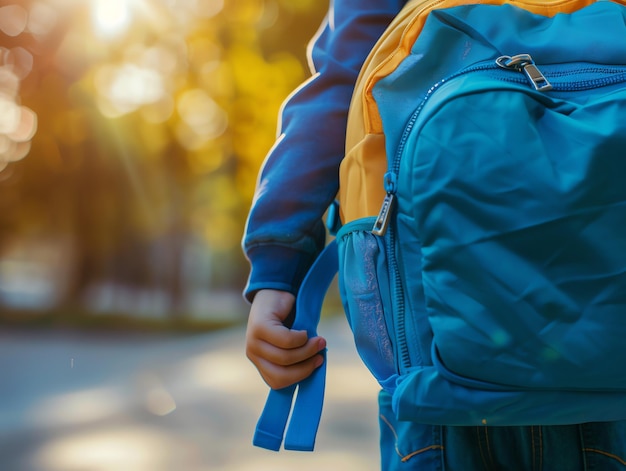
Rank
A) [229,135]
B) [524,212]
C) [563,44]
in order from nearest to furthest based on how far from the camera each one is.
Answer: [524,212]
[563,44]
[229,135]

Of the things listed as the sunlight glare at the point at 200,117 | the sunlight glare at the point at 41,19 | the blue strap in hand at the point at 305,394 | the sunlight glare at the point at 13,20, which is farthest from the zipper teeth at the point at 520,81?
the sunlight glare at the point at 13,20

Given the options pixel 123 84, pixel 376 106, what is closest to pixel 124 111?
pixel 123 84

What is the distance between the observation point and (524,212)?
87 centimetres

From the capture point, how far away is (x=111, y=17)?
8914 mm

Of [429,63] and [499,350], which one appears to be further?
[429,63]

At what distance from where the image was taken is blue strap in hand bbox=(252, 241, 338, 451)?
3.86 ft

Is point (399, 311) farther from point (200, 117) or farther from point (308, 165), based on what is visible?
point (200, 117)

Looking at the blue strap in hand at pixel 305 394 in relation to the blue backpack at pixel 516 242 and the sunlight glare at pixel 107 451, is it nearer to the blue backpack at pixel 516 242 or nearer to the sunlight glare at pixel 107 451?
the blue backpack at pixel 516 242

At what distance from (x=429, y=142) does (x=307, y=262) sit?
449 mm

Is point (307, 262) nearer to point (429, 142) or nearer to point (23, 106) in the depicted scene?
point (429, 142)

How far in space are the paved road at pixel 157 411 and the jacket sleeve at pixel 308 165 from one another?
2543 mm

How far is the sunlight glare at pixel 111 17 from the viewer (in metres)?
8.69

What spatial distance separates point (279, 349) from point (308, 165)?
0.32 meters

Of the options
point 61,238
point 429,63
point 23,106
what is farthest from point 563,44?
point 61,238
